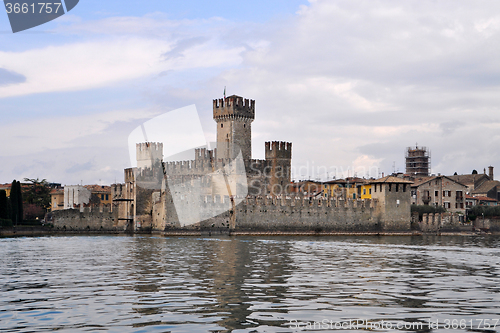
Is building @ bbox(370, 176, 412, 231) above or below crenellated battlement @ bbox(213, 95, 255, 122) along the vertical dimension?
below

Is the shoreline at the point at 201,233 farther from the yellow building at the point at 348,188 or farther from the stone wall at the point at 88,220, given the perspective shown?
the yellow building at the point at 348,188

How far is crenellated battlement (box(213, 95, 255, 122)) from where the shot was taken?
5691cm

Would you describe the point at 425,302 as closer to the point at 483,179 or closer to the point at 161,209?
the point at 161,209

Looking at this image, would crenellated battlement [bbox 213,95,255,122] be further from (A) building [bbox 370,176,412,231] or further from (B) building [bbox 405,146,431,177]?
(B) building [bbox 405,146,431,177]

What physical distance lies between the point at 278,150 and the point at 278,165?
144 centimetres

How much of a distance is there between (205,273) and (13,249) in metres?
15.1

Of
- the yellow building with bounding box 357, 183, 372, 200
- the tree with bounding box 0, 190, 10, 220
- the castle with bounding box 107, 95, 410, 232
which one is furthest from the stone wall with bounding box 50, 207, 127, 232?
the yellow building with bounding box 357, 183, 372, 200

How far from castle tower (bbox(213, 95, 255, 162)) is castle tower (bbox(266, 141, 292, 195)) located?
212 cm

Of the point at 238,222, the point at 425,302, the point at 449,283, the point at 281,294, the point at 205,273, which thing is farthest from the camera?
the point at 238,222

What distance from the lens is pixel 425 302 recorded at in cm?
1323

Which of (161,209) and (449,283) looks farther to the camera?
(161,209)

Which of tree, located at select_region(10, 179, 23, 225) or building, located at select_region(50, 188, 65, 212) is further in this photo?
building, located at select_region(50, 188, 65, 212)

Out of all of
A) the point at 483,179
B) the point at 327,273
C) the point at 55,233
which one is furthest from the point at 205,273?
the point at 483,179

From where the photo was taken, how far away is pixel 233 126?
187ft
